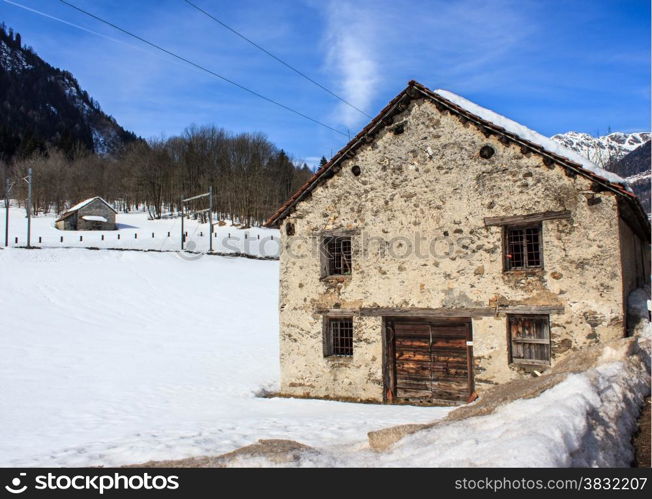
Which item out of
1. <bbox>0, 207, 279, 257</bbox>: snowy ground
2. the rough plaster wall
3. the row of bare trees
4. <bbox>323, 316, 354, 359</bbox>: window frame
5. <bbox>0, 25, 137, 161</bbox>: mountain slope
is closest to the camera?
the rough plaster wall

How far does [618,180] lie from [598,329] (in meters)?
3.98

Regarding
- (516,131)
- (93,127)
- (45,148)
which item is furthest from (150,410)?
(93,127)

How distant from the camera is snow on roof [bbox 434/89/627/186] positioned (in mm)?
12117

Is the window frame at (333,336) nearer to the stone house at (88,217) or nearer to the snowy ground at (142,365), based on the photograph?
the snowy ground at (142,365)

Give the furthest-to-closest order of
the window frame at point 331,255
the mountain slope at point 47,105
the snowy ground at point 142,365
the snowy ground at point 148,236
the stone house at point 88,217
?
the mountain slope at point 47,105
the stone house at point 88,217
the snowy ground at point 148,236
the window frame at point 331,255
the snowy ground at point 142,365

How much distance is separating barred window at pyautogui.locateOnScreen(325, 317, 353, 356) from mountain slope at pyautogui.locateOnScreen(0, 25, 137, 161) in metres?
122

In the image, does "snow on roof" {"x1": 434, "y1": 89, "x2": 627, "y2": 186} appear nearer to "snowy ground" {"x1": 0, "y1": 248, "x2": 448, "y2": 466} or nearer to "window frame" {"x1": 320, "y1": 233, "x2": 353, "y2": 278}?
"window frame" {"x1": 320, "y1": 233, "x2": 353, "y2": 278}

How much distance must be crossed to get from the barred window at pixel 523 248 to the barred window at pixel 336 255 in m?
4.41

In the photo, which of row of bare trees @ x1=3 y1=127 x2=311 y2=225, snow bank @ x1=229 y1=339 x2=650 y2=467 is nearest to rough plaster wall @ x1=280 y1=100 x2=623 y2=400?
snow bank @ x1=229 y1=339 x2=650 y2=467

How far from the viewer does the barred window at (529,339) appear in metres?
11.8

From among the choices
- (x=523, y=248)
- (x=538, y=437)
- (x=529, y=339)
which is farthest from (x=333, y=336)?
(x=538, y=437)

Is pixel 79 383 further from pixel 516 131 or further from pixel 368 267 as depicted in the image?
pixel 516 131

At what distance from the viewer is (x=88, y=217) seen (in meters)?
62.4

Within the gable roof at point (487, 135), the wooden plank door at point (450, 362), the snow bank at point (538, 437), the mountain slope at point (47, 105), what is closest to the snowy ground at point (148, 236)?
the gable roof at point (487, 135)
